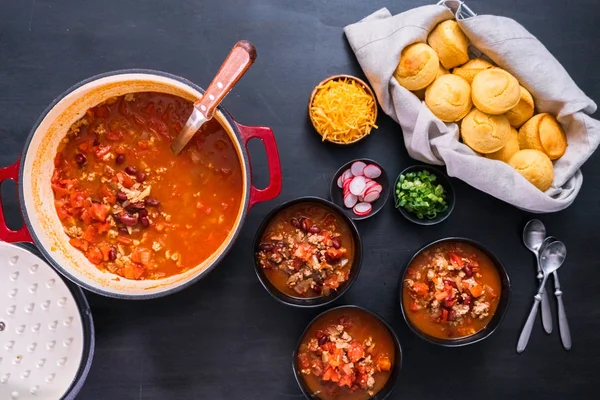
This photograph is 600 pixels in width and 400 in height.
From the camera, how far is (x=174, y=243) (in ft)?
9.37

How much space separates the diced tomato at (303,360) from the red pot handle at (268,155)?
0.93 meters

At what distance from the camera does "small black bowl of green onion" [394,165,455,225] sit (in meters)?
3.05

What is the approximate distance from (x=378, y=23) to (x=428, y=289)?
1.43 meters

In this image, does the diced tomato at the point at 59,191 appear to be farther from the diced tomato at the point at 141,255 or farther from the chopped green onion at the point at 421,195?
the chopped green onion at the point at 421,195

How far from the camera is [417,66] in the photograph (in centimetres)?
295

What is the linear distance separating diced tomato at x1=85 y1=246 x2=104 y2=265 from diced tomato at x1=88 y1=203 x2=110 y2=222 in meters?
0.16

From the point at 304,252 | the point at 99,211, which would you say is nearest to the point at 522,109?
the point at 304,252

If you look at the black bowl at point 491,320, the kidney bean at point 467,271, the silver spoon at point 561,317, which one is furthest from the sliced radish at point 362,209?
the silver spoon at point 561,317

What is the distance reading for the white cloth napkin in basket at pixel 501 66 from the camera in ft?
9.70

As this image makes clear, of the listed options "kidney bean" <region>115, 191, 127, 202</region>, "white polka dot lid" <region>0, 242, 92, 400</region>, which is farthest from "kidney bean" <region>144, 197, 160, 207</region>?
"white polka dot lid" <region>0, 242, 92, 400</region>

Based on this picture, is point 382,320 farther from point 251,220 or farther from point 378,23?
point 378,23

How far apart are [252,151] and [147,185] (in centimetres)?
60

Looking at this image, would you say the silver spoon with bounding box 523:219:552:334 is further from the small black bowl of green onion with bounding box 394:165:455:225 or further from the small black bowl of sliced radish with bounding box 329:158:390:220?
the small black bowl of sliced radish with bounding box 329:158:390:220

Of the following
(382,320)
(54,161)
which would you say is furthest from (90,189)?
(382,320)
